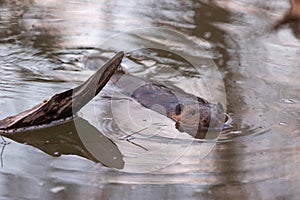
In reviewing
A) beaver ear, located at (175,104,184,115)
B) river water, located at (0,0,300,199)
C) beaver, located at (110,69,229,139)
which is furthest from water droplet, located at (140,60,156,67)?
beaver ear, located at (175,104,184,115)

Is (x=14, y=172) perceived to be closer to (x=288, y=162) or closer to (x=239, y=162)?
(x=239, y=162)

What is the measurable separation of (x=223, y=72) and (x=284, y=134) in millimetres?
890

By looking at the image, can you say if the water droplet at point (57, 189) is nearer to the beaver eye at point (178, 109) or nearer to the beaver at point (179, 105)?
the beaver at point (179, 105)

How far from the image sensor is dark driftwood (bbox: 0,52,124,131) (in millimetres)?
2719

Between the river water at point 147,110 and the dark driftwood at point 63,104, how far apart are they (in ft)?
0.23

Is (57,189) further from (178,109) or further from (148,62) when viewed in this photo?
(148,62)

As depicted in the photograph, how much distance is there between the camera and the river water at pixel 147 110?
239 cm

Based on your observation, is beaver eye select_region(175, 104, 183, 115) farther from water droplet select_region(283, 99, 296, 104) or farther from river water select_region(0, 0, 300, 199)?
water droplet select_region(283, 99, 296, 104)

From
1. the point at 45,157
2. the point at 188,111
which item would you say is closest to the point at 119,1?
the point at 188,111

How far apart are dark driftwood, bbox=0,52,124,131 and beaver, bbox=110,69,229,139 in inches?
14.7

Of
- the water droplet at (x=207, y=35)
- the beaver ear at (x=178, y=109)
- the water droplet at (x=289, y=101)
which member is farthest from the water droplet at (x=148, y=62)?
the water droplet at (x=289, y=101)

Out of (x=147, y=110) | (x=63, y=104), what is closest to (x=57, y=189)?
(x=63, y=104)

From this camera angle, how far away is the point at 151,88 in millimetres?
3248

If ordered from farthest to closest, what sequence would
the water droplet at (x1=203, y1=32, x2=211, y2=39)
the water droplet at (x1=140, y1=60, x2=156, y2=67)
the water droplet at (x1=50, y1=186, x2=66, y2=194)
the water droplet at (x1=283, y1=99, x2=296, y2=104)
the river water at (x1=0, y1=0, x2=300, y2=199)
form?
the water droplet at (x1=203, y1=32, x2=211, y2=39) → the water droplet at (x1=140, y1=60, x2=156, y2=67) → the water droplet at (x1=283, y1=99, x2=296, y2=104) → the river water at (x1=0, y1=0, x2=300, y2=199) → the water droplet at (x1=50, y1=186, x2=66, y2=194)
